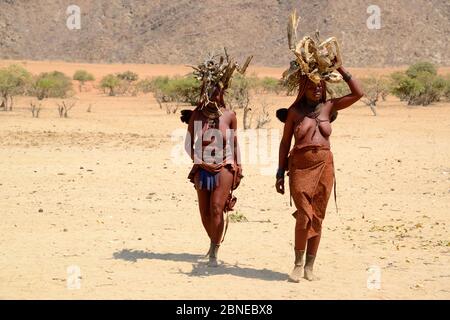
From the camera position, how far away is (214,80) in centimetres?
794

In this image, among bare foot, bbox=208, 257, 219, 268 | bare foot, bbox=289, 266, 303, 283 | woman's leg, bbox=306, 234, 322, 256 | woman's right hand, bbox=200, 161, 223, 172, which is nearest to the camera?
bare foot, bbox=289, 266, 303, 283

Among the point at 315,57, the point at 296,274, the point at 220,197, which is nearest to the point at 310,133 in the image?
the point at 315,57

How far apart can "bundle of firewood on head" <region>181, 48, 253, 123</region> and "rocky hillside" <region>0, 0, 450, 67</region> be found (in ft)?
213

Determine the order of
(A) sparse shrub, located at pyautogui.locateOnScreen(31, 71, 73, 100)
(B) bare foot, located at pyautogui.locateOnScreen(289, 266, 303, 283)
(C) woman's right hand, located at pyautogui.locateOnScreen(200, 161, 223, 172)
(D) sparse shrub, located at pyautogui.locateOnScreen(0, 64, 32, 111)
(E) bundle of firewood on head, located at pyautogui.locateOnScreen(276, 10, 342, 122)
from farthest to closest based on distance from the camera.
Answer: (A) sparse shrub, located at pyautogui.locateOnScreen(31, 71, 73, 100) → (D) sparse shrub, located at pyautogui.locateOnScreen(0, 64, 32, 111) → (C) woman's right hand, located at pyautogui.locateOnScreen(200, 161, 223, 172) → (B) bare foot, located at pyautogui.locateOnScreen(289, 266, 303, 283) → (E) bundle of firewood on head, located at pyautogui.locateOnScreen(276, 10, 342, 122)

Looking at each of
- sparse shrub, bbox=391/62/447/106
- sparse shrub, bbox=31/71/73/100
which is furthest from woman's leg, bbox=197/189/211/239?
sparse shrub, bbox=31/71/73/100

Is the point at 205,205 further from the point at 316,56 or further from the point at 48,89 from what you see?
the point at 48,89

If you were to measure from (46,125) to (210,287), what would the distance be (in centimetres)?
1668

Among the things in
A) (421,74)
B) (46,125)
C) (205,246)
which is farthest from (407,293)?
(421,74)

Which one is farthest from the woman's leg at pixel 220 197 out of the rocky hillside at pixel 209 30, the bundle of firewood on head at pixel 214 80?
the rocky hillside at pixel 209 30

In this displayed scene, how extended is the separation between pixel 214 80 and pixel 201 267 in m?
1.87

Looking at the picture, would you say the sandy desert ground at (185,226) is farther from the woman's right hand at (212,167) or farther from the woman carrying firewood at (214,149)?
the woman's right hand at (212,167)

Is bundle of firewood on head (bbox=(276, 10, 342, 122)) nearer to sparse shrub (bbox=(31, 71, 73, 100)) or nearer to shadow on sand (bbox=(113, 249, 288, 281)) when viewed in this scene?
shadow on sand (bbox=(113, 249, 288, 281))

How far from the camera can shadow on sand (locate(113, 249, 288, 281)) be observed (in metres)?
7.54
